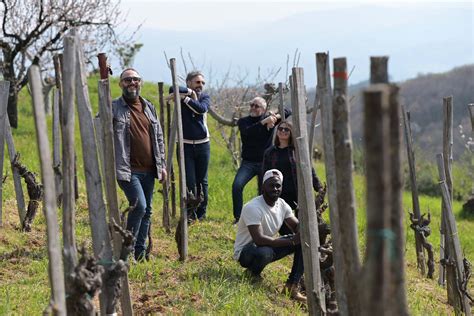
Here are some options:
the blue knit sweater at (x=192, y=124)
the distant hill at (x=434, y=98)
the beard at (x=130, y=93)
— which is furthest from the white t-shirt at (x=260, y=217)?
the distant hill at (x=434, y=98)

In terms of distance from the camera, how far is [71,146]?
3.61m

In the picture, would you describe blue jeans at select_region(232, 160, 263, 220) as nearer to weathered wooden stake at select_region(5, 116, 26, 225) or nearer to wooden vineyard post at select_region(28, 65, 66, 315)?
weathered wooden stake at select_region(5, 116, 26, 225)

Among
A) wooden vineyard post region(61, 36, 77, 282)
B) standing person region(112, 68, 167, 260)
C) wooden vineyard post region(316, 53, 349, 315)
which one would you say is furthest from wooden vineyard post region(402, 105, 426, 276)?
wooden vineyard post region(61, 36, 77, 282)

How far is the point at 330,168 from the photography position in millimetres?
4195

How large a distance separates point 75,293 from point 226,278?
2576 millimetres

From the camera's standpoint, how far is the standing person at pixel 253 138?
795 centimetres

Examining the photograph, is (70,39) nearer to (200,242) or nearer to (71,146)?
(71,146)

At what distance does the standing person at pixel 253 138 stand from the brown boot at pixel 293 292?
187 cm

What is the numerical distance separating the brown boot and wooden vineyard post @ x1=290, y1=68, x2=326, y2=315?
125cm

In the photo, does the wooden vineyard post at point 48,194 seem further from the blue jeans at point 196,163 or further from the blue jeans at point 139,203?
the blue jeans at point 196,163

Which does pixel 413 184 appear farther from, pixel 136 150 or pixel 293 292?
pixel 136 150

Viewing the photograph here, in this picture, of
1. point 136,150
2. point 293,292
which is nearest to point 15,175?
point 136,150

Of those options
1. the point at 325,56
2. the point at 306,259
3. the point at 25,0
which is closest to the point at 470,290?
the point at 306,259

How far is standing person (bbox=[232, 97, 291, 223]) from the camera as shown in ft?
26.1
